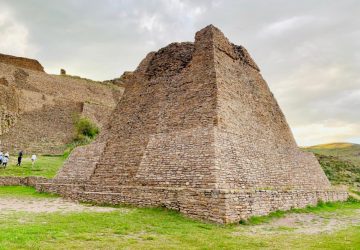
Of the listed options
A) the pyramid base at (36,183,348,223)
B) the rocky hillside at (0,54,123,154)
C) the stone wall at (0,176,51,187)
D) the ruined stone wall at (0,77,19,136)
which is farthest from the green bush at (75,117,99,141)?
the pyramid base at (36,183,348,223)

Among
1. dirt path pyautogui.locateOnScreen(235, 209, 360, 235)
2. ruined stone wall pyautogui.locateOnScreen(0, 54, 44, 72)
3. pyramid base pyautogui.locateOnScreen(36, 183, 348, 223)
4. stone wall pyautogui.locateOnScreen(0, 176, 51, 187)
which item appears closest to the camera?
dirt path pyautogui.locateOnScreen(235, 209, 360, 235)

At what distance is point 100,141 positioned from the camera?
676 inches

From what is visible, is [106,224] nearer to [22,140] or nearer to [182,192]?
[182,192]

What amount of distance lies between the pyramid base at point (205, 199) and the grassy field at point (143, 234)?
339 millimetres

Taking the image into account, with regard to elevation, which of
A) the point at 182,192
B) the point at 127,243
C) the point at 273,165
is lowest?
the point at 127,243

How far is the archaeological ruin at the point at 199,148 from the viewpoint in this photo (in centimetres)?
1144

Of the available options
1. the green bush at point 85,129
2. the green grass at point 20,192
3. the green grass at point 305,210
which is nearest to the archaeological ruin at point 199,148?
the green grass at point 305,210

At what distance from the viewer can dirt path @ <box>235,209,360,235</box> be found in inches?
371

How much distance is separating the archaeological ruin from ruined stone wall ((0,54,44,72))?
117 ft

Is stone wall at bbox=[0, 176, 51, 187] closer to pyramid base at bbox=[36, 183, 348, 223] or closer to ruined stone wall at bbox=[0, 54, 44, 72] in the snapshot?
pyramid base at bbox=[36, 183, 348, 223]

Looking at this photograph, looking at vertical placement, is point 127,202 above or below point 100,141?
Answer: below

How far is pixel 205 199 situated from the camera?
10273 millimetres

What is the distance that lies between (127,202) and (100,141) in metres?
5.66

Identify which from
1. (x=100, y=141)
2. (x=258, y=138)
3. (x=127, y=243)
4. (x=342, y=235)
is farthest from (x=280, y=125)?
(x=127, y=243)
